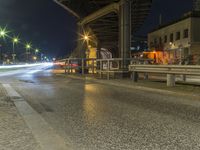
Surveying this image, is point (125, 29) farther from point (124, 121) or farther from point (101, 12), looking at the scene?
point (124, 121)

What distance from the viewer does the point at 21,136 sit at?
5.75 meters

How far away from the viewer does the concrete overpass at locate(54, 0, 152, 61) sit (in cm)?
1873

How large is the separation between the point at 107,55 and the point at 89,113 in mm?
28560

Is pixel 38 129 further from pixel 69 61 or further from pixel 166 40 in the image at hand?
pixel 166 40

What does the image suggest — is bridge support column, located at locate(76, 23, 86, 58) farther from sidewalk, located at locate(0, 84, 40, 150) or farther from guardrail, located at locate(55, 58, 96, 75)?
sidewalk, located at locate(0, 84, 40, 150)

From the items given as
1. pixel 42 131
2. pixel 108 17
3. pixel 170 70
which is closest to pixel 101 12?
pixel 108 17

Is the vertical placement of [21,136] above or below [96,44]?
below

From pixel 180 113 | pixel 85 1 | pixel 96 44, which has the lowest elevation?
pixel 180 113

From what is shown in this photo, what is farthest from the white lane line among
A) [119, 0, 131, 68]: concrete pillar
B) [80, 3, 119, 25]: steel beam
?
[80, 3, 119, 25]: steel beam

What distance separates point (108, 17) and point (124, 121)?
2087 centimetres

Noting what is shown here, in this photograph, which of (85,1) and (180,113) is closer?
(180,113)

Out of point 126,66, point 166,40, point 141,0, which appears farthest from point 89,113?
point 166,40

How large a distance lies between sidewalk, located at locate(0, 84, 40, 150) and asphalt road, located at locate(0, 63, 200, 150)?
0.59 m

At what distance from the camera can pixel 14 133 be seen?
5992 millimetres
